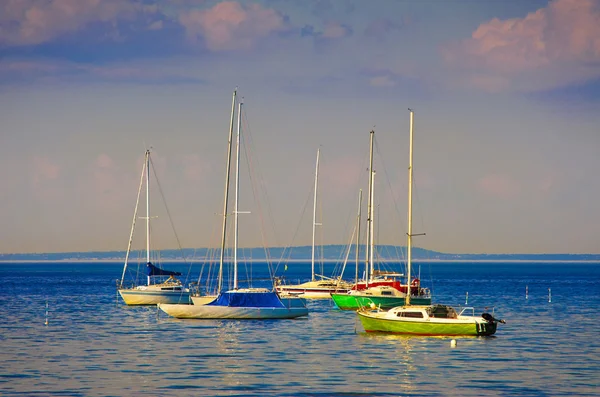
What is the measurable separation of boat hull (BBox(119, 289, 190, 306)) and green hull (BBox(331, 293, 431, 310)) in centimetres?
1610

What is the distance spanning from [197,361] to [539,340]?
26.0 metres

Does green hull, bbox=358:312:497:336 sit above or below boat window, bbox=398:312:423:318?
below

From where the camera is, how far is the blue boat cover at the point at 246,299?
76.9 m

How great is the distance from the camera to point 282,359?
179 ft

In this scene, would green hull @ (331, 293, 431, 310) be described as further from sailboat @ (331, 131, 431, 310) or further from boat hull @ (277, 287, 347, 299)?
boat hull @ (277, 287, 347, 299)

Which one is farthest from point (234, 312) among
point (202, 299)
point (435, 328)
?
point (435, 328)

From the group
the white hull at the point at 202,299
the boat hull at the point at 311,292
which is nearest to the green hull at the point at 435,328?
the white hull at the point at 202,299

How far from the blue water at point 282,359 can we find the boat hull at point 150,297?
1220 cm

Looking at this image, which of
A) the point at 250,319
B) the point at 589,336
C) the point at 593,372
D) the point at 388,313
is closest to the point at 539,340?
the point at 589,336

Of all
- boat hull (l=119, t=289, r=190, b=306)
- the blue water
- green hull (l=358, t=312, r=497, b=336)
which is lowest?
the blue water

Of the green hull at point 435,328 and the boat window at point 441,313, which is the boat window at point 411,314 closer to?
the green hull at point 435,328

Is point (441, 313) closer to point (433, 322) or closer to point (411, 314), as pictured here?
point (433, 322)

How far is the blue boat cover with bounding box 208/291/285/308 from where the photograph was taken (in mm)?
76875

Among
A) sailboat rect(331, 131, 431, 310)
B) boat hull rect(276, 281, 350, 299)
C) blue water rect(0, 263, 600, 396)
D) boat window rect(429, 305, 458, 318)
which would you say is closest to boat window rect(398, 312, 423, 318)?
boat window rect(429, 305, 458, 318)
